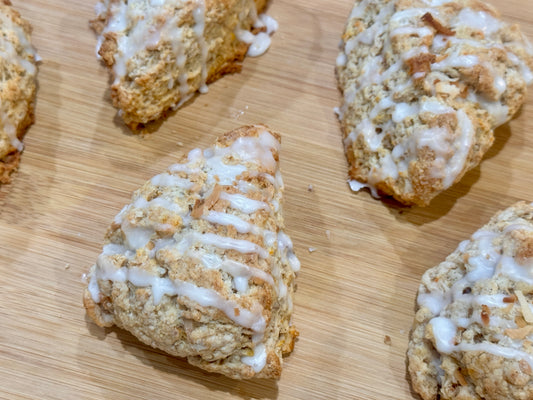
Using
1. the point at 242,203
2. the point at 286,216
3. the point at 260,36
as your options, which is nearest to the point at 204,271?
the point at 242,203

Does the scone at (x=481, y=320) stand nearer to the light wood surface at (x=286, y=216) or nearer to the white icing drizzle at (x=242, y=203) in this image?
the light wood surface at (x=286, y=216)

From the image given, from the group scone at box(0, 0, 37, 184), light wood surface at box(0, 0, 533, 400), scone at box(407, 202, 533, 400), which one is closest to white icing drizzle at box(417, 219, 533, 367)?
scone at box(407, 202, 533, 400)

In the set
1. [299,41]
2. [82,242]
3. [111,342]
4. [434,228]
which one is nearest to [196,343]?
[111,342]

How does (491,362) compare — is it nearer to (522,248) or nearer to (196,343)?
(522,248)

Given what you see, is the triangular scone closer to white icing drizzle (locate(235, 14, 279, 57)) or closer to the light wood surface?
the light wood surface

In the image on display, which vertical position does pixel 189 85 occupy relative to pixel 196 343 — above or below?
above

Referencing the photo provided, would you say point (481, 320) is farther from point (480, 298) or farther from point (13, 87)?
point (13, 87)

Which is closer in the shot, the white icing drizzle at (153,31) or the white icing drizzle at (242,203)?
the white icing drizzle at (242,203)

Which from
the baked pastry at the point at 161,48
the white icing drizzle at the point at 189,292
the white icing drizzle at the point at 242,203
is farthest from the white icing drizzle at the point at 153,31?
the white icing drizzle at the point at 189,292
